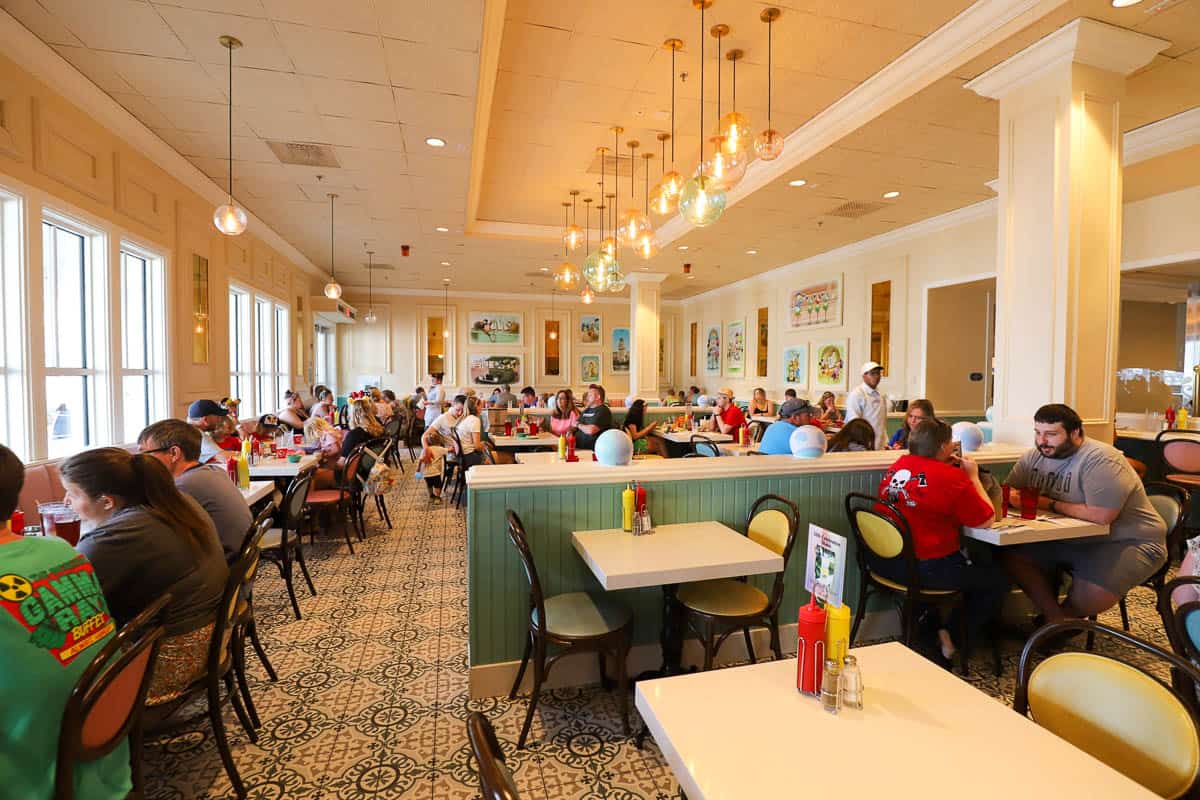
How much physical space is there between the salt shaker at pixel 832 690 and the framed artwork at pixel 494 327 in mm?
13814

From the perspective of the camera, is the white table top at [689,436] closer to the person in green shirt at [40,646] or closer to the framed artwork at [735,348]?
→ the framed artwork at [735,348]

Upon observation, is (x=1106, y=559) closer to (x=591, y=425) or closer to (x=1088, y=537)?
(x=1088, y=537)

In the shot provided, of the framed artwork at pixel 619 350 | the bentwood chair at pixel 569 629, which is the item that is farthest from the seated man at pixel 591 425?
the framed artwork at pixel 619 350

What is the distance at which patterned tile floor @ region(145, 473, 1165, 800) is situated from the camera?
2170 millimetres

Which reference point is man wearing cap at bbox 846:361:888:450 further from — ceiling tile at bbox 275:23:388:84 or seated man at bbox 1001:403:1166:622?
ceiling tile at bbox 275:23:388:84

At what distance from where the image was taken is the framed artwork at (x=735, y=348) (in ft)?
40.1

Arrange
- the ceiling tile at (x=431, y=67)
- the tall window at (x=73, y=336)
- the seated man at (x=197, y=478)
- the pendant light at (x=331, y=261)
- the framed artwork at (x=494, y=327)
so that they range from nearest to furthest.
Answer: the seated man at (x=197, y=478) → the ceiling tile at (x=431, y=67) → the tall window at (x=73, y=336) → the pendant light at (x=331, y=261) → the framed artwork at (x=494, y=327)

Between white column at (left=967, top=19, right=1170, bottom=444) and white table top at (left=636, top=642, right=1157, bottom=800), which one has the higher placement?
white column at (left=967, top=19, right=1170, bottom=444)

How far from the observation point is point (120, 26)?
3291 millimetres

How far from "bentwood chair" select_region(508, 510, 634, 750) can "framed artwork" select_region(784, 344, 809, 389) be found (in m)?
8.38

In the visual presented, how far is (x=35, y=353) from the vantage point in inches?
150

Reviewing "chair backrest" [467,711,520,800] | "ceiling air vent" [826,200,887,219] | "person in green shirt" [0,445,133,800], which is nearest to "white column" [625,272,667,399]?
"ceiling air vent" [826,200,887,219]

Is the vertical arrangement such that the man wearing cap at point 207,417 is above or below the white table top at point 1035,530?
above

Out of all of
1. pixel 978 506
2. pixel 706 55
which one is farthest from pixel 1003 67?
pixel 978 506
